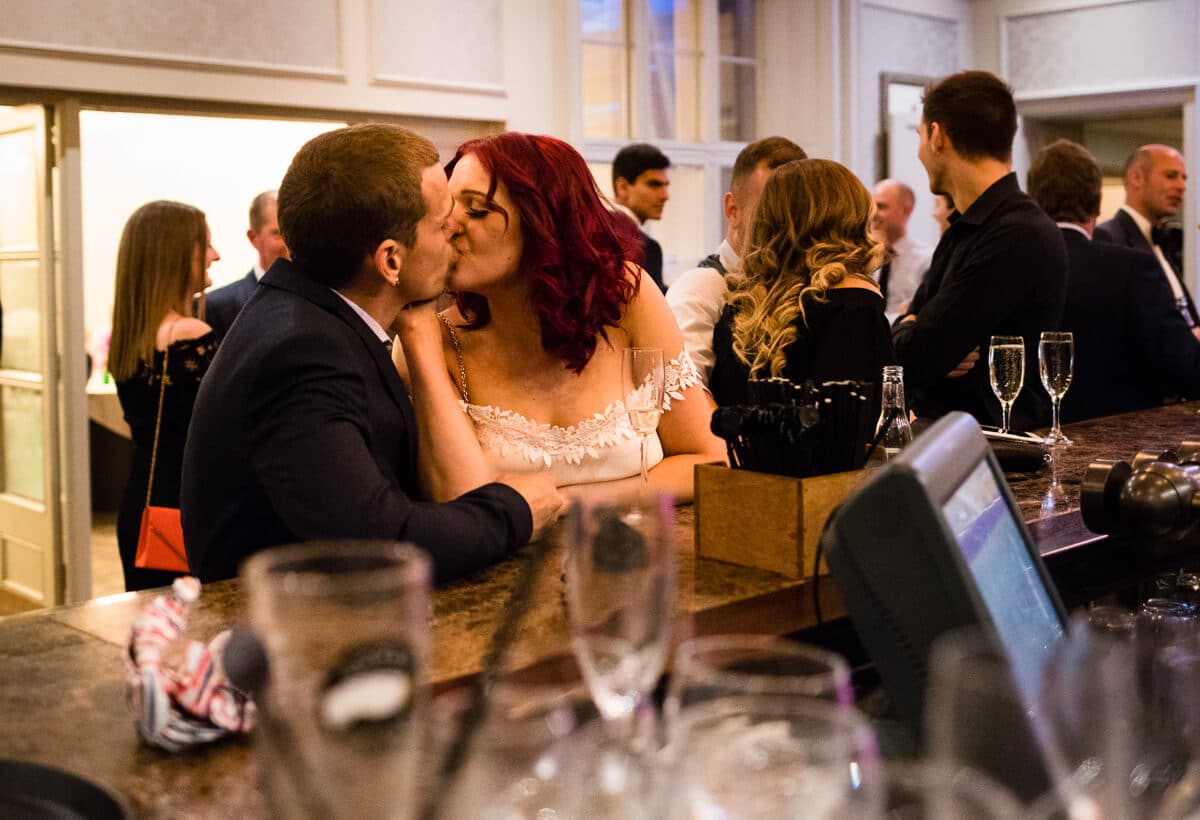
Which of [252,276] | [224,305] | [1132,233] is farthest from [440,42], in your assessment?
[1132,233]

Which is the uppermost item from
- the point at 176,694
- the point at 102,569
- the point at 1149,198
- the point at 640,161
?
the point at 640,161

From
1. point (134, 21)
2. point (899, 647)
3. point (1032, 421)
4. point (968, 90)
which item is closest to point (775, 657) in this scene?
point (899, 647)

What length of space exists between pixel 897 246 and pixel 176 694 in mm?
6875

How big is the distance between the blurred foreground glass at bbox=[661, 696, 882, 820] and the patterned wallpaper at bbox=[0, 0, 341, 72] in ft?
15.6

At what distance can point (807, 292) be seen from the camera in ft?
10.5

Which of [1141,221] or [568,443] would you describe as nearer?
[568,443]

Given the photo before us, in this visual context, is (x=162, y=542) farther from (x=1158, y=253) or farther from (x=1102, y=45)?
(x=1102, y=45)

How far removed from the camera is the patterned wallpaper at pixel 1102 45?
8.24 metres

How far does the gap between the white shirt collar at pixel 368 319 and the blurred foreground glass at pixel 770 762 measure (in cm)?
146

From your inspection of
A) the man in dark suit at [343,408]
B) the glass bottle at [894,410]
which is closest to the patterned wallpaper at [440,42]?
the man in dark suit at [343,408]

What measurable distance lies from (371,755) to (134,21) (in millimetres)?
4888

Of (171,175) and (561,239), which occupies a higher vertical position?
(171,175)

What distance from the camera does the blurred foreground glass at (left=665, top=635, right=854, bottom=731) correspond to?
0.70 metres

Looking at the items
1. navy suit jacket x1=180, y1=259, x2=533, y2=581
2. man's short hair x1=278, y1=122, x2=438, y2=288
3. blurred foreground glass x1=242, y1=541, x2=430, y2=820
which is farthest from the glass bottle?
blurred foreground glass x1=242, y1=541, x2=430, y2=820
